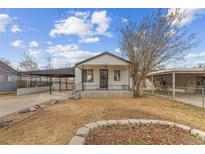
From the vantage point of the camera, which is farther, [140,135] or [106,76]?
[106,76]

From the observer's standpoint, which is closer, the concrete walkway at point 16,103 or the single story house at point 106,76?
the concrete walkway at point 16,103

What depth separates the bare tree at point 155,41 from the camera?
1554cm

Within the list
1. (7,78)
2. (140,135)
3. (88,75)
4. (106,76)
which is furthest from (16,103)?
(7,78)

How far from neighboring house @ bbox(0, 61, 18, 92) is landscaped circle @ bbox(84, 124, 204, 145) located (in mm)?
Result: 20042

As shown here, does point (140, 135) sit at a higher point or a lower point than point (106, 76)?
lower

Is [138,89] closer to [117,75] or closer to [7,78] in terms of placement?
[117,75]

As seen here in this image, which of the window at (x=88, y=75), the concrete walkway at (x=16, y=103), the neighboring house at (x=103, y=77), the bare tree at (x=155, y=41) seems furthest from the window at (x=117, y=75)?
the concrete walkway at (x=16, y=103)

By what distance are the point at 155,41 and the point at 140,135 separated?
488 inches

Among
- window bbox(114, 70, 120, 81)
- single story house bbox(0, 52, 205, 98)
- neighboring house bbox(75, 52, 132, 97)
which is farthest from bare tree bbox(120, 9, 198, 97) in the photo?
window bbox(114, 70, 120, 81)

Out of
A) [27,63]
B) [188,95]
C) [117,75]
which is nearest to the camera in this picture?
[188,95]

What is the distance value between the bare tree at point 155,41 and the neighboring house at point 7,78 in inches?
592

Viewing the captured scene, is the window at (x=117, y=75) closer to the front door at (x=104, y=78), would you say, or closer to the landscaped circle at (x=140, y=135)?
the front door at (x=104, y=78)

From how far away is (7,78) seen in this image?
22.3m

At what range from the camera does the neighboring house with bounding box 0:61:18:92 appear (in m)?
21.5
